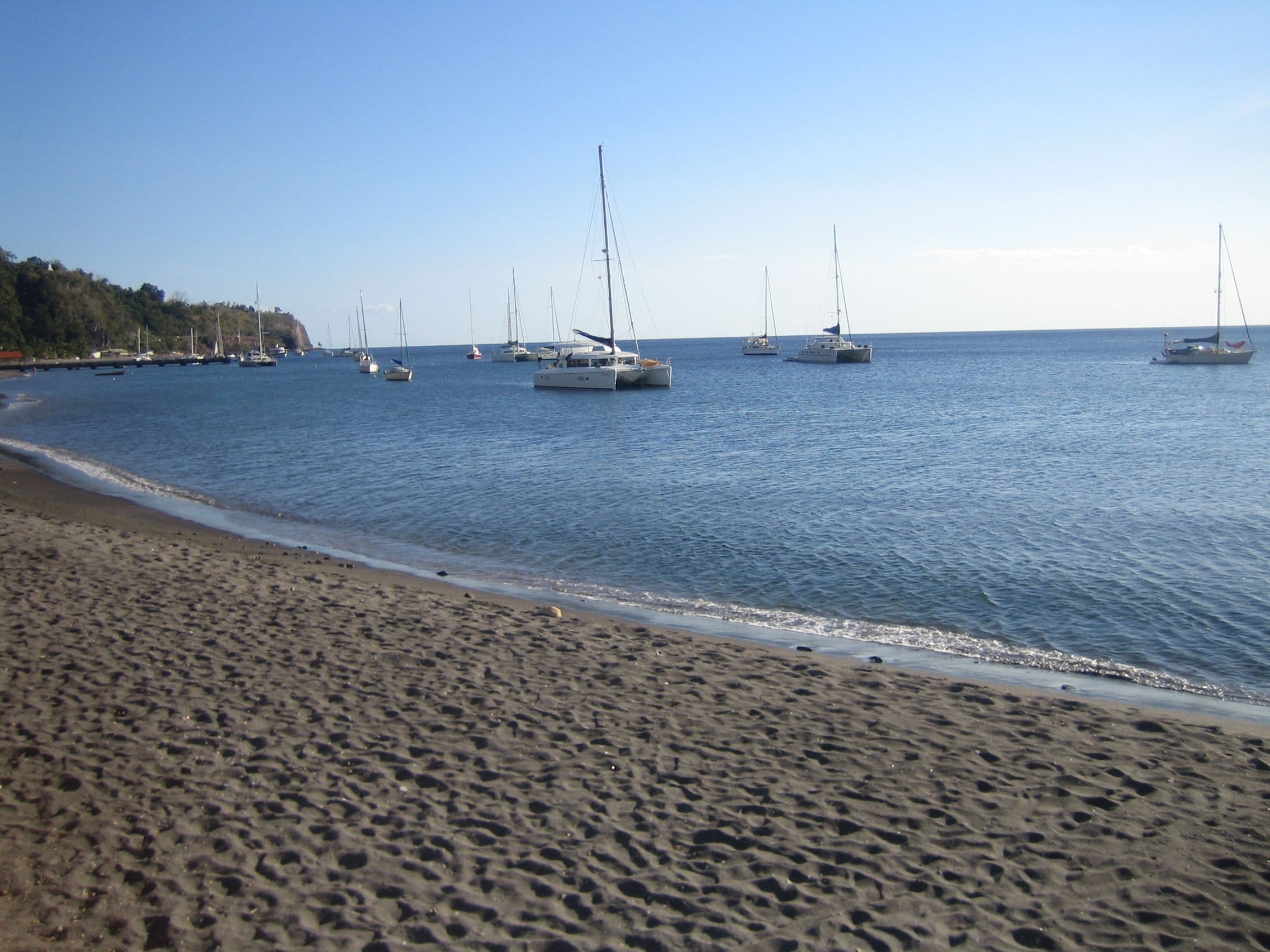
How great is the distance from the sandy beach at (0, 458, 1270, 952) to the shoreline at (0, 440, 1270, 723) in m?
1.13

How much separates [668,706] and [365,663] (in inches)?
142

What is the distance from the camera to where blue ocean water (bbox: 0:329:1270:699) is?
13375 millimetres

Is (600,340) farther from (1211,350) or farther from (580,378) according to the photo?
(1211,350)

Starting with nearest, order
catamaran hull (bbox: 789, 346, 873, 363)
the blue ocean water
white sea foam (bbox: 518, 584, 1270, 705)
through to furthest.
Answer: white sea foam (bbox: 518, 584, 1270, 705)
the blue ocean water
catamaran hull (bbox: 789, 346, 873, 363)

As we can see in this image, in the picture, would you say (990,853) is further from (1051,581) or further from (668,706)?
(1051,581)

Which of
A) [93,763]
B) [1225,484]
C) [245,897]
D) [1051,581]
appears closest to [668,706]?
[245,897]

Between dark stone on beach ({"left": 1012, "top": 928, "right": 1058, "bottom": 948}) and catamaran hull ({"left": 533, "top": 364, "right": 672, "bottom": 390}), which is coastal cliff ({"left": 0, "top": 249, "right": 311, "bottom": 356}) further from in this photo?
dark stone on beach ({"left": 1012, "top": 928, "right": 1058, "bottom": 948})

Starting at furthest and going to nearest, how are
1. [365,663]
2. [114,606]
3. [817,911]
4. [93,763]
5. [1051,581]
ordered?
[1051,581], [114,606], [365,663], [93,763], [817,911]

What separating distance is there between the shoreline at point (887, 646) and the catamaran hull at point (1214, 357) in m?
86.3

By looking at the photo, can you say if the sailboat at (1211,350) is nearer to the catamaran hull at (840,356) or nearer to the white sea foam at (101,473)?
the catamaran hull at (840,356)

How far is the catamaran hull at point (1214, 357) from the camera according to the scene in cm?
8056

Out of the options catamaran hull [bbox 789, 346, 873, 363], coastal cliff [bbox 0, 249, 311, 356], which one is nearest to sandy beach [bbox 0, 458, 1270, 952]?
catamaran hull [bbox 789, 346, 873, 363]

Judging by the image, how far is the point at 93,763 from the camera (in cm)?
696

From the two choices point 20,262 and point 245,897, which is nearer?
point 245,897
